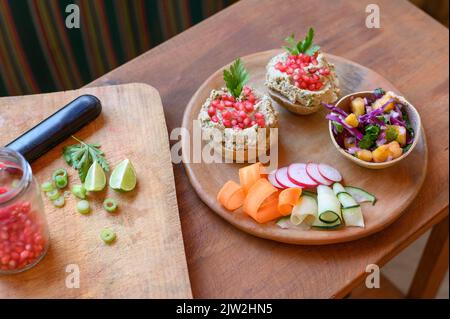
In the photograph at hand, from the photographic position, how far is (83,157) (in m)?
1.54

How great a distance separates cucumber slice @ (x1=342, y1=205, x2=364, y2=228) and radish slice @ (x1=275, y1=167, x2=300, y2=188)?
0.14 meters

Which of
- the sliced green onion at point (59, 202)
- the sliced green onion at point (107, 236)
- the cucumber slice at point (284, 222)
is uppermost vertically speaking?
the sliced green onion at point (59, 202)

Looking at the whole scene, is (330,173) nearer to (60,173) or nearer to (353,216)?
(353,216)

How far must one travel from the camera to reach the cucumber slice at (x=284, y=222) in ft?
4.77

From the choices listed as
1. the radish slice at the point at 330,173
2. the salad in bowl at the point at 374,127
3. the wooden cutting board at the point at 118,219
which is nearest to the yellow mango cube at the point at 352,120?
the salad in bowl at the point at 374,127

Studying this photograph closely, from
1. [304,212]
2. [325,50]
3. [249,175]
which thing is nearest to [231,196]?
[249,175]

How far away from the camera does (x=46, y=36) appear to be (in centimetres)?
222

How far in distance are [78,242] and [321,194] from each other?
1.93 feet

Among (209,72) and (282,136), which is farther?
(209,72)

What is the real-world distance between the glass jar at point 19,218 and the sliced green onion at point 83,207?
0.32ft

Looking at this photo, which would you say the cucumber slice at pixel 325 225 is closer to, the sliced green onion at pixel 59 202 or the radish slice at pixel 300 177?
the radish slice at pixel 300 177

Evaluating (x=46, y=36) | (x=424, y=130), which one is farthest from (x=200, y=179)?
(x=46, y=36)

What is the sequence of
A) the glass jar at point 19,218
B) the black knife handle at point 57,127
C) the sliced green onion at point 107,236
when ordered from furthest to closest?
the black knife handle at point 57,127, the sliced green onion at point 107,236, the glass jar at point 19,218
